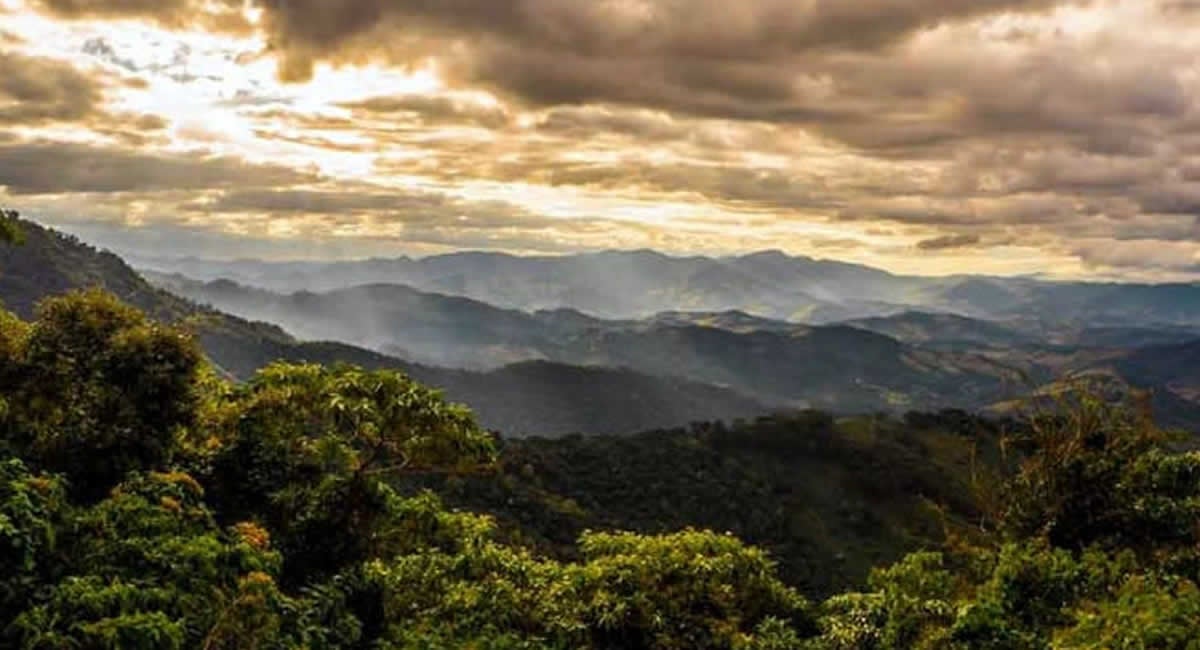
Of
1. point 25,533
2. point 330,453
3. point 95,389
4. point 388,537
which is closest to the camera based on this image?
point 25,533

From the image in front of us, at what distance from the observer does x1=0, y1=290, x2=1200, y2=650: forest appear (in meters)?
19.8

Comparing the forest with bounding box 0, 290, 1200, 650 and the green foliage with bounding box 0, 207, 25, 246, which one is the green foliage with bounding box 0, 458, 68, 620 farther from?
the green foliage with bounding box 0, 207, 25, 246

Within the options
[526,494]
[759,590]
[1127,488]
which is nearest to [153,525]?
[759,590]

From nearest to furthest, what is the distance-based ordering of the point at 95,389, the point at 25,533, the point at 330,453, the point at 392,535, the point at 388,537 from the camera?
the point at 25,533 < the point at 95,389 < the point at 330,453 < the point at 388,537 < the point at 392,535

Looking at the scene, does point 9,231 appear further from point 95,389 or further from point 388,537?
point 388,537

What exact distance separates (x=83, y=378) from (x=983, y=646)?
26.1 m

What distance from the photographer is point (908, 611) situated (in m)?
25.1

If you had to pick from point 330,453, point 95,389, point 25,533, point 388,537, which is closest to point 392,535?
point 388,537

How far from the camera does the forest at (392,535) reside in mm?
19844

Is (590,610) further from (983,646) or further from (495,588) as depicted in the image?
(983,646)

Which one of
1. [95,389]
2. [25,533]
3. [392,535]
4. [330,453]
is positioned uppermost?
[95,389]

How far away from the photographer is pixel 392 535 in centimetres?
3044

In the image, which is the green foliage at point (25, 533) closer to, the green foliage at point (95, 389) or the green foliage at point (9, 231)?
the green foliage at point (95, 389)

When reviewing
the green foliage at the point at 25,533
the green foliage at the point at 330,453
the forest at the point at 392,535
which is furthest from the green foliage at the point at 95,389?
the green foliage at the point at 25,533
